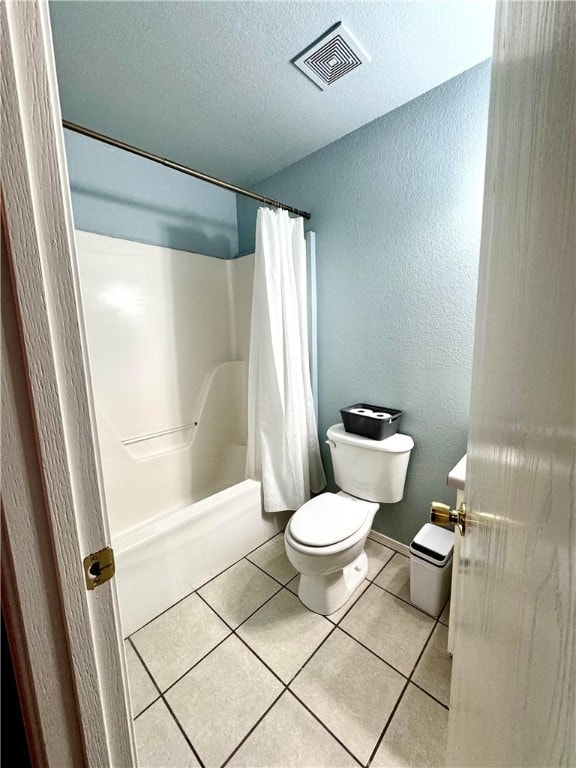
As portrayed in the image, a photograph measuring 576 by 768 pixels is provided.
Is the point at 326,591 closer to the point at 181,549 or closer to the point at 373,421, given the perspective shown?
the point at 181,549

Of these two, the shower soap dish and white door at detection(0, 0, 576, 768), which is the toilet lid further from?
white door at detection(0, 0, 576, 768)

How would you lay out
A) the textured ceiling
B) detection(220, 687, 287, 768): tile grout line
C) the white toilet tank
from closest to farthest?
detection(220, 687, 287, 768): tile grout line < the textured ceiling < the white toilet tank

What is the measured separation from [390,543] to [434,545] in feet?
1.56

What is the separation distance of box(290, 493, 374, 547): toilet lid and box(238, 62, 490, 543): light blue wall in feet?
1.30

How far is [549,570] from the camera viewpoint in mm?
247

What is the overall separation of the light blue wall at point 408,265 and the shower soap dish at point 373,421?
72mm

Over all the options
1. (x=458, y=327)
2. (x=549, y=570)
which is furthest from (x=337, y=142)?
(x=549, y=570)

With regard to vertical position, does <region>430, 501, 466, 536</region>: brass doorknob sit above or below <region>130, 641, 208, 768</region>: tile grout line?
above

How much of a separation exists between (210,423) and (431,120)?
2.08 m

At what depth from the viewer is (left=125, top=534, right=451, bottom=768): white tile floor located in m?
0.88

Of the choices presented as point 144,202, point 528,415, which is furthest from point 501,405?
point 144,202

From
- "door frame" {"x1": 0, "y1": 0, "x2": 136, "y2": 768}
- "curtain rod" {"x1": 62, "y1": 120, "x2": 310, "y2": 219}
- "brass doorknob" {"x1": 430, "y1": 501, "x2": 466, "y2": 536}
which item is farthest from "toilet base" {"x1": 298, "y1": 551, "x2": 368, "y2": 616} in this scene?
"curtain rod" {"x1": 62, "y1": 120, "x2": 310, "y2": 219}

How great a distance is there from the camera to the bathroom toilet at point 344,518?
1.21 meters

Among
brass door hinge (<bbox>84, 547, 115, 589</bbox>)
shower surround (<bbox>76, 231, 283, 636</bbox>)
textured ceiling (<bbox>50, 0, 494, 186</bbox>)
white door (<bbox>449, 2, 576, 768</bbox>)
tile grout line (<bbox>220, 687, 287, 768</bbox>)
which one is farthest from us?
shower surround (<bbox>76, 231, 283, 636</bbox>)
